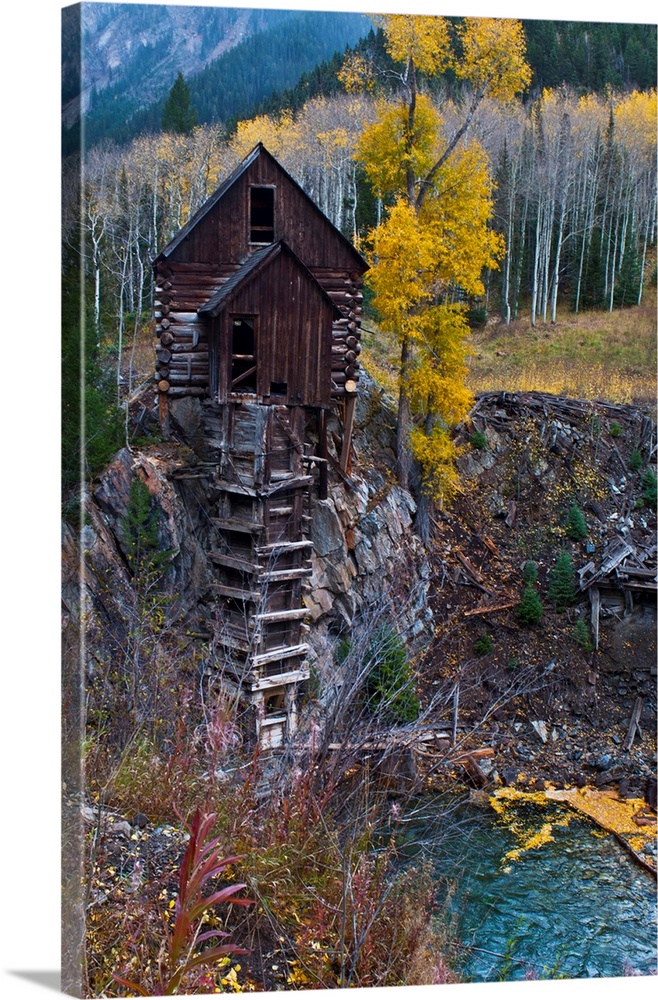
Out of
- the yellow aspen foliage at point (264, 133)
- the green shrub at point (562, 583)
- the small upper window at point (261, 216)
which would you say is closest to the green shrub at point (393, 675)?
the green shrub at point (562, 583)

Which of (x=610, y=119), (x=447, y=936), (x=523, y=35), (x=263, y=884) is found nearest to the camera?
(x=263, y=884)

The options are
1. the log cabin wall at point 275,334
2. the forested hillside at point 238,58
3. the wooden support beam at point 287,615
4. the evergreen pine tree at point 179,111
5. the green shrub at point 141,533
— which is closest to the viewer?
the forested hillside at point 238,58

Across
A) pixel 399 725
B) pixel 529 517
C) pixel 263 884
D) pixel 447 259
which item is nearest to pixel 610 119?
pixel 447 259

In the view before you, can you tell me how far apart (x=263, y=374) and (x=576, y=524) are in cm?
326

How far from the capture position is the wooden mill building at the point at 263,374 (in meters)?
8.21

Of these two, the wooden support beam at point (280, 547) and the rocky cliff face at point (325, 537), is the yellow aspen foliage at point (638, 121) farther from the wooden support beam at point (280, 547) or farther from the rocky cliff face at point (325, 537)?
the wooden support beam at point (280, 547)

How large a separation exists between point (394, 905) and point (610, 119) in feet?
20.0

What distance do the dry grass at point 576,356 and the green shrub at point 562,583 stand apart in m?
1.49

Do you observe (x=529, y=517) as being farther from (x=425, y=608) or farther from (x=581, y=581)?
(x=425, y=608)

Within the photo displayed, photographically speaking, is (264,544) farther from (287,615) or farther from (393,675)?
(393,675)

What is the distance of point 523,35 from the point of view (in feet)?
22.5

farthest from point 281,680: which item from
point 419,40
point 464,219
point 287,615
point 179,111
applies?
point 419,40

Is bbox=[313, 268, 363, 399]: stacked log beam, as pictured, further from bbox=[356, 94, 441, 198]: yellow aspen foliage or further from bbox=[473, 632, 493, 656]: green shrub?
bbox=[473, 632, 493, 656]: green shrub

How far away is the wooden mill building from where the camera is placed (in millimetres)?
8211
